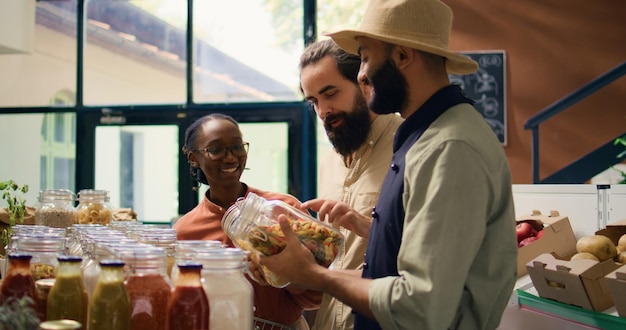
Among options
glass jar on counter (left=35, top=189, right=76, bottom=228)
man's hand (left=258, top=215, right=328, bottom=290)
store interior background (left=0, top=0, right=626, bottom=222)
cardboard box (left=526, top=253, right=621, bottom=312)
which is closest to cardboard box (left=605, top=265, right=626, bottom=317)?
cardboard box (left=526, top=253, right=621, bottom=312)

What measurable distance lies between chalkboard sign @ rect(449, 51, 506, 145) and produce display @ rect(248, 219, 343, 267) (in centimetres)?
425

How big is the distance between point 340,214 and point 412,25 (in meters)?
0.58

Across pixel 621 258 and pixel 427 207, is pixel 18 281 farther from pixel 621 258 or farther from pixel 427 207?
pixel 621 258

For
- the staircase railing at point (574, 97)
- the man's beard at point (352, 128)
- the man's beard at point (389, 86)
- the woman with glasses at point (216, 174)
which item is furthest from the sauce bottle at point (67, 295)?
the staircase railing at point (574, 97)

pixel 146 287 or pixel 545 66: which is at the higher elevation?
pixel 545 66

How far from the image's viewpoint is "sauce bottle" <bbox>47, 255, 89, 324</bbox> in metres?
1.19

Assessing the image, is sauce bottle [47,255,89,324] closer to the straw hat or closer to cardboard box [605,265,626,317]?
the straw hat

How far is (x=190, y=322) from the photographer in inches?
44.9

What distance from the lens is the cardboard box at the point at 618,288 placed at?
1943 mm

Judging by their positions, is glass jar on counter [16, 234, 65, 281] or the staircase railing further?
the staircase railing

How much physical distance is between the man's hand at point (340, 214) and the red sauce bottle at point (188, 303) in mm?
726

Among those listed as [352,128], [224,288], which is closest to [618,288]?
[352,128]

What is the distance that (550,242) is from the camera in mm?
2574

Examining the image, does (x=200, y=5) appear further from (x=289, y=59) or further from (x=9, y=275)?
Result: (x=9, y=275)
